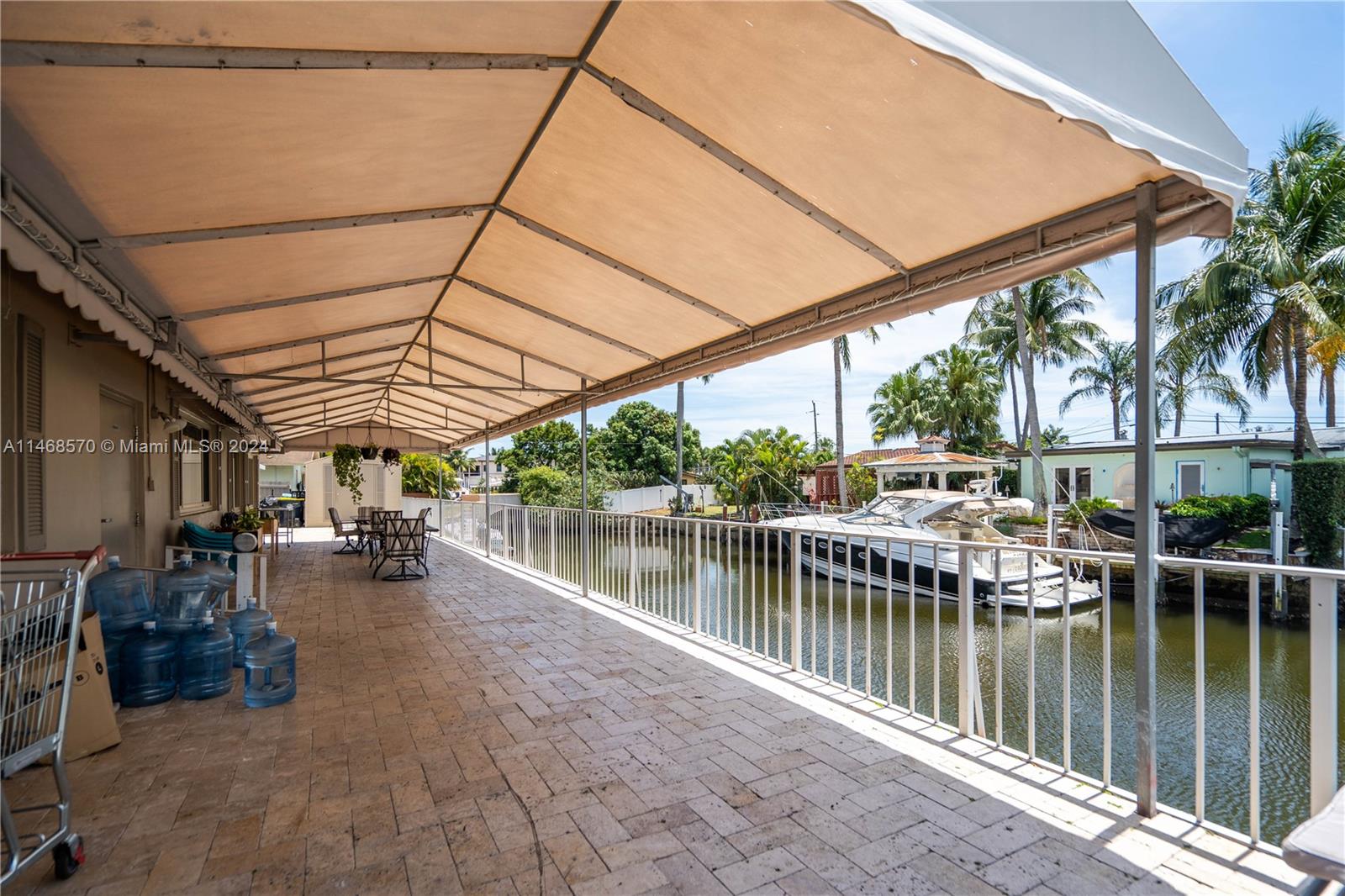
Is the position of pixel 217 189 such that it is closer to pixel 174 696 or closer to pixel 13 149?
pixel 13 149

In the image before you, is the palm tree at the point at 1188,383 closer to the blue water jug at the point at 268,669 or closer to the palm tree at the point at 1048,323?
the palm tree at the point at 1048,323

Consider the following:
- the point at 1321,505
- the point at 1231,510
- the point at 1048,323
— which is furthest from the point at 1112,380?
the point at 1321,505

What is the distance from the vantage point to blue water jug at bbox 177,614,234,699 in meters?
3.48

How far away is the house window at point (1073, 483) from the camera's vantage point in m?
21.6

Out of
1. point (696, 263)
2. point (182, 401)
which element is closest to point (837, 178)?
point (696, 263)

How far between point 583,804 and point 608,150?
257 cm

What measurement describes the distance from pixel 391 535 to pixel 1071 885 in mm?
7642

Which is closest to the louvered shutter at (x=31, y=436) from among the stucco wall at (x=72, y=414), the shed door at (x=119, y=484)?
the stucco wall at (x=72, y=414)

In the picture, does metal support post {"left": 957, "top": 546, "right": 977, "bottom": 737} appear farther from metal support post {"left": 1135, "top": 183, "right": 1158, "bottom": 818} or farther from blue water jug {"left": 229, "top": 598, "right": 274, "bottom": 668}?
blue water jug {"left": 229, "top": 598, "right": 274, "bottom": 668}

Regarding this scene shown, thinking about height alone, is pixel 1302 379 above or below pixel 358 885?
above

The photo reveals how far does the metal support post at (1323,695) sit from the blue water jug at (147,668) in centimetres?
477

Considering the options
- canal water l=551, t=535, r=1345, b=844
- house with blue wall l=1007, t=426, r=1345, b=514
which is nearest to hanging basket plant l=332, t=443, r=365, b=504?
canal water l=551, t=535, r=1345, b=844

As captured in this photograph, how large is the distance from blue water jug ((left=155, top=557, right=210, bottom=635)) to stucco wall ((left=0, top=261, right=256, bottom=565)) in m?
0.59

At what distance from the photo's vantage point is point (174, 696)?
3.50 meters
